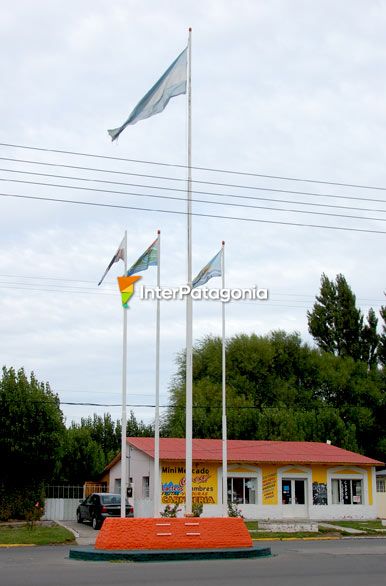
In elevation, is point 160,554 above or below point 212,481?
below

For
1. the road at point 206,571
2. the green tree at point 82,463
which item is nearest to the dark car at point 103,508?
the road at point 206,571

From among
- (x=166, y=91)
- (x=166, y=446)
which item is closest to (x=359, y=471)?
(x=166, y=446)

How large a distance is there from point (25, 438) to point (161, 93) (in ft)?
78.1

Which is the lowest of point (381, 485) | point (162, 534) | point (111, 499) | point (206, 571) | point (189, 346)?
point (206, 571)

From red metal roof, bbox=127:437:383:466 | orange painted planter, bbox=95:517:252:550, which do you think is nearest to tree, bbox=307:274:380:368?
red metal roof, bbox=127:437:383:466

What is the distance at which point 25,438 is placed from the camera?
133ft

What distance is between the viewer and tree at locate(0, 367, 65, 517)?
40.3 metres

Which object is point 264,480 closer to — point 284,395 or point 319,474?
point 319,474

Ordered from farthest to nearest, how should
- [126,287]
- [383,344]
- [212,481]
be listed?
1. [383,344]
2. [212,481]
3. [126,287]

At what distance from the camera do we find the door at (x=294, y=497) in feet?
145

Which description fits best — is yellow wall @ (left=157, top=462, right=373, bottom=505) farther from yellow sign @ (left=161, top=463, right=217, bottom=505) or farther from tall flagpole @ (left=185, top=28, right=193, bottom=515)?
tall flagpole @ (left=185, top=28, right=193, bottom=515)

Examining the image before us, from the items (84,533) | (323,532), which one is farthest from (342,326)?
(84,533)

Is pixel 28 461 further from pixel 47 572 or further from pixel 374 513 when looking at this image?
pixel 47 572

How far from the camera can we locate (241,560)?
20.8 metres
